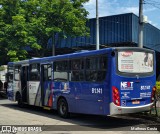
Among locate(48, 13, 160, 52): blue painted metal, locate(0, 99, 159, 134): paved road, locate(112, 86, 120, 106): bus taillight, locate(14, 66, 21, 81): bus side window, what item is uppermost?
locate(48, 13, 160, 52): blue painted metal

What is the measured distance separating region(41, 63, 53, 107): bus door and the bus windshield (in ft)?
15.7

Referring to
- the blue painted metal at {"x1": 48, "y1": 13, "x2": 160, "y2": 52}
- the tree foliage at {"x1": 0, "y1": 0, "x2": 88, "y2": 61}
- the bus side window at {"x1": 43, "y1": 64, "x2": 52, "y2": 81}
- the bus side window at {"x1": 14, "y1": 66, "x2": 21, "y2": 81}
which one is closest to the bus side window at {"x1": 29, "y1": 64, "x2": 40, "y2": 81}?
the bus side window at {"x1": 43, "y1": 64, "x2": 52, "y2": 81}

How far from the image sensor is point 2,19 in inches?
995

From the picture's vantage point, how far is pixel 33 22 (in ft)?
78.8

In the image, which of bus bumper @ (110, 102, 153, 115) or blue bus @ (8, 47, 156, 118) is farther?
blue bus @ (8, 47, 156, 118)

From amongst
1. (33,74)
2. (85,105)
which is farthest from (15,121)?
(33,74)

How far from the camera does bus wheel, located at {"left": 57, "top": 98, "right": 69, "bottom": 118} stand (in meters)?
14.9

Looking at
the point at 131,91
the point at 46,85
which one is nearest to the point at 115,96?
the point at 131,91

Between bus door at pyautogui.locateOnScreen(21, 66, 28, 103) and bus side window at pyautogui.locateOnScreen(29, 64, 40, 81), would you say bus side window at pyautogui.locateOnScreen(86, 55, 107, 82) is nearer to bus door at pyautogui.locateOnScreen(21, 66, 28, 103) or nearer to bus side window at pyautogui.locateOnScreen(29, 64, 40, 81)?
bus side window at pyautogui.locateOnScreen(29, 64, 40, 81)

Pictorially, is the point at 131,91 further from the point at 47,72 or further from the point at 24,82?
the point at 24,82

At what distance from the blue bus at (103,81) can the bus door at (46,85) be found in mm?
47

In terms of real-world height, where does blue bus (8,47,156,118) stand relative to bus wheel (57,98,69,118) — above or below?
above

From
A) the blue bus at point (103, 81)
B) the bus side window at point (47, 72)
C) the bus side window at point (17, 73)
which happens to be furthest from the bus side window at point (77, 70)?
the bus side window at point (17, 73)

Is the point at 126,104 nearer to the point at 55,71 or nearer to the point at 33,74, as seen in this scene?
the point at 55,71
